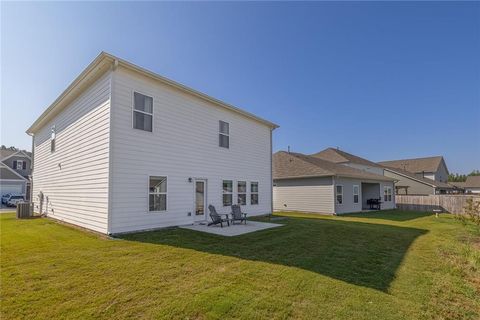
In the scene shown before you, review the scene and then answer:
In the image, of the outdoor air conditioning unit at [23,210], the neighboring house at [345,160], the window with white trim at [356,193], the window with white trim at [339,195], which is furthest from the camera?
the neighboring house at [345,160]

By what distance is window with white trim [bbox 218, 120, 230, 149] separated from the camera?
12.4 metres

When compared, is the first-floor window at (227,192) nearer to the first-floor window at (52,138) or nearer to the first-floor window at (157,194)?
the first-floor window at (157,194)

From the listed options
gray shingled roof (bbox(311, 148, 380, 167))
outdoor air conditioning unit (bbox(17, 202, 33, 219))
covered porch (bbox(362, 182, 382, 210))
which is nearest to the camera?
outdoor air conditioning unit (bbox(17, 202, 33, 219))

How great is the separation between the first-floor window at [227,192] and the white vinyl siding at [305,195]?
27.8ft

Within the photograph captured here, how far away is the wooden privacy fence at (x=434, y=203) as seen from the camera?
798 inches

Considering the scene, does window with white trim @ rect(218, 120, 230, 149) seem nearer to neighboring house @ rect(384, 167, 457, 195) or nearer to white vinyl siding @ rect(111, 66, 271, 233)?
white vinyl siding @ rect(111, 66, 271, 233)

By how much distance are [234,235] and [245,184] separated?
5.49 metres

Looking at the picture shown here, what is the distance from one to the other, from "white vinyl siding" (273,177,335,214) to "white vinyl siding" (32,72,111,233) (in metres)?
14.7

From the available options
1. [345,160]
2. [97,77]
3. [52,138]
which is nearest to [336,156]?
[345,160]

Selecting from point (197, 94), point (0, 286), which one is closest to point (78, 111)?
point (197, 94)

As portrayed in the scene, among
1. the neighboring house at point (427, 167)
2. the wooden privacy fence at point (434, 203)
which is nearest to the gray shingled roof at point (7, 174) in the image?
the wooden privacy fence at point (434, 203)

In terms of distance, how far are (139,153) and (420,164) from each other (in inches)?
1849

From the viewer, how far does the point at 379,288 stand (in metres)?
4.39

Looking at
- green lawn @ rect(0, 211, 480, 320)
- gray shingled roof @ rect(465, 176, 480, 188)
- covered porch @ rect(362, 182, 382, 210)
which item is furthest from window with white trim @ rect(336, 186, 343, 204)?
gray shingled roof @ rect(465, 176, 480, 188)
